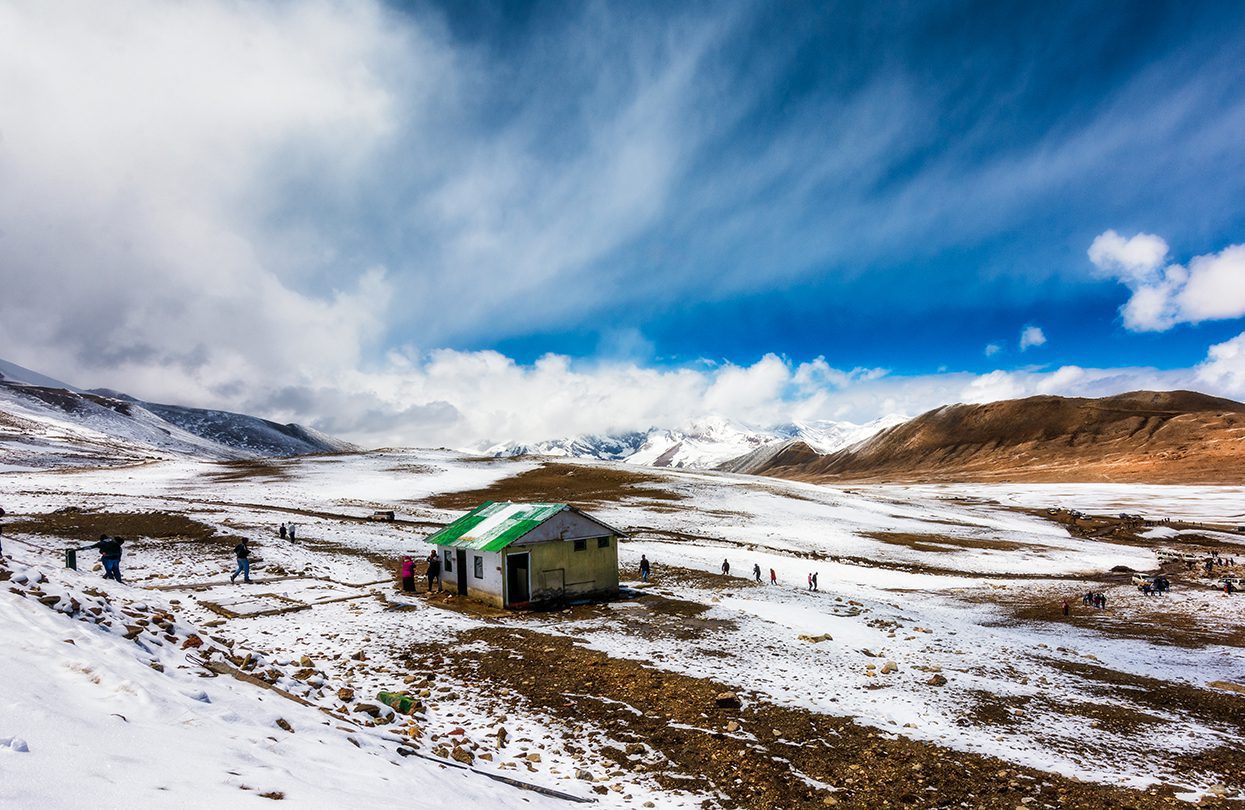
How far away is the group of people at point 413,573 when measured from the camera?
3228 cm

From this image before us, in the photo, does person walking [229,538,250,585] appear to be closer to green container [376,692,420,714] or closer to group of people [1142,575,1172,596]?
green container [376,692,420,714]

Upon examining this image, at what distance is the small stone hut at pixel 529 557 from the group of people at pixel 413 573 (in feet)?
1.67

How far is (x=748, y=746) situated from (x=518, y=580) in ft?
58.9

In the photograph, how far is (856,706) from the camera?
1866 cm

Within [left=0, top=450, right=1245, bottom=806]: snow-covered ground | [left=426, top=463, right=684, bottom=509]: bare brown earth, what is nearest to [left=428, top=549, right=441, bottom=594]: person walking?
[left=0, top=450, right=1245, bottom=806]: snow-covered ground

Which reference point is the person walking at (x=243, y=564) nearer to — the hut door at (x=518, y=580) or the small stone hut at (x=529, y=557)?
the small stone hut at (x=529, y=557)

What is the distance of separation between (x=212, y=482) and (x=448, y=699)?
99669mm

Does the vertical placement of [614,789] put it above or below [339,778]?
below

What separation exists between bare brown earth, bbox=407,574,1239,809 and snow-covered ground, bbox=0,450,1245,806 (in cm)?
68

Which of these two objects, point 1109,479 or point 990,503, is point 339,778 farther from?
point 1109,479

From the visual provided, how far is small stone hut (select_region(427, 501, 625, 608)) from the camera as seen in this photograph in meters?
31.2

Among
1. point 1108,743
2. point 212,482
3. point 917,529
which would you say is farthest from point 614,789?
point 212,482

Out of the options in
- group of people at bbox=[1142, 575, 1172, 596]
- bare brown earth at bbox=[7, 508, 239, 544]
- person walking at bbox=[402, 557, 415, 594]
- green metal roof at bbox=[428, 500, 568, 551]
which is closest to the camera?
green metal roof at bbox=[428, 500, 568, 551]

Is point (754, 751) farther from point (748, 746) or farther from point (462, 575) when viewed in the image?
point (462, 575)
